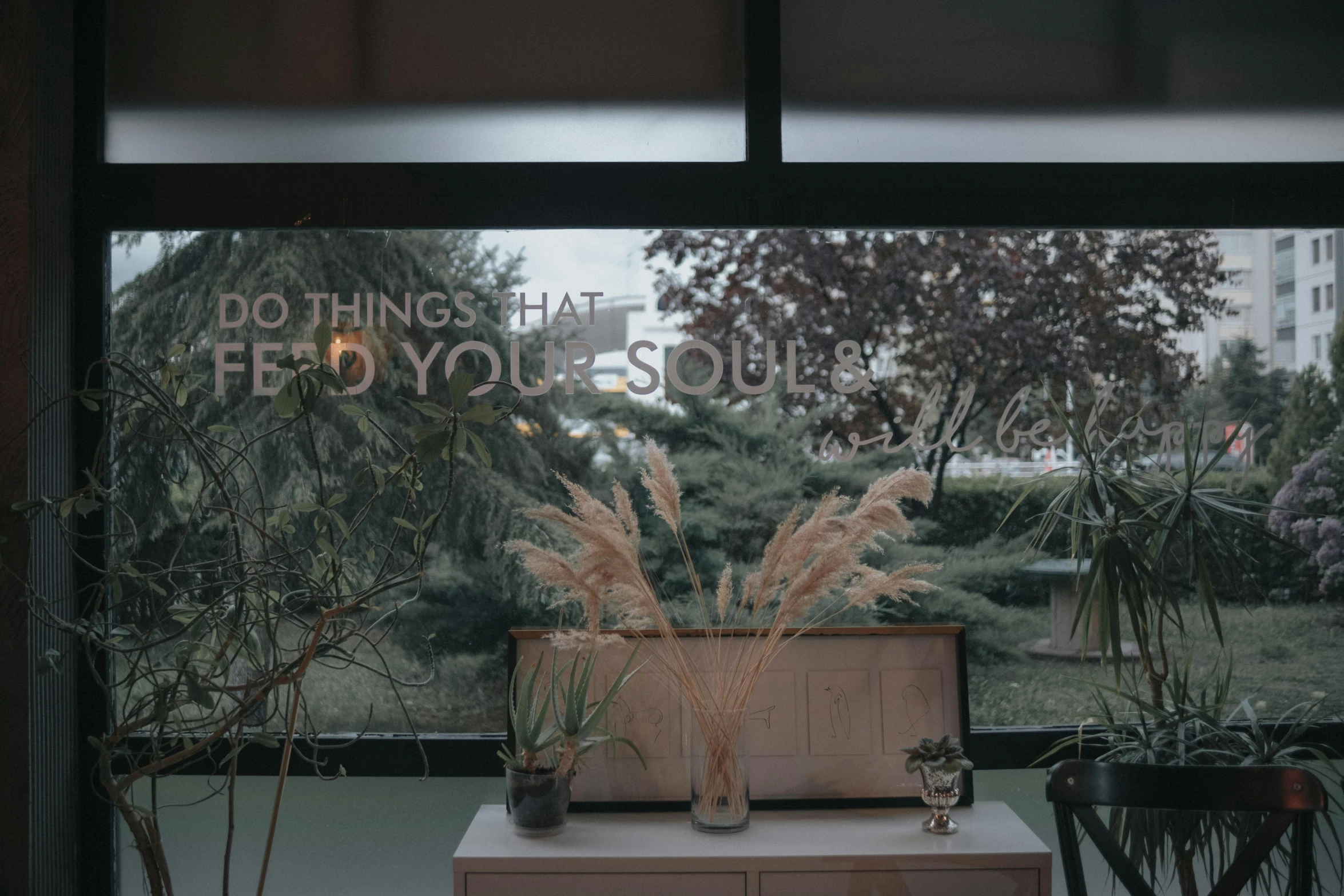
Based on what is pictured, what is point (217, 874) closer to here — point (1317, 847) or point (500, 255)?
point (500, 255)

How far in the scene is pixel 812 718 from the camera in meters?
2.66

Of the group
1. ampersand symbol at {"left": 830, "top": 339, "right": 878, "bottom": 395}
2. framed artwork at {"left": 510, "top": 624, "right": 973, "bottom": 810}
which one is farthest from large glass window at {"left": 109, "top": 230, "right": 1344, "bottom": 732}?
framed artwork at {"left": 510, "top": 624, "right": 973, "bottom": 810}

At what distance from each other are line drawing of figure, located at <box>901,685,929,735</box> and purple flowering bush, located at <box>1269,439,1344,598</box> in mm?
1095

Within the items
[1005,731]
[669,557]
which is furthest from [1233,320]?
[669,557]

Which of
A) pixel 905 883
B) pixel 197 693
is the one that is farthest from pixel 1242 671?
pixel 197 693

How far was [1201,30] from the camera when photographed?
281cm

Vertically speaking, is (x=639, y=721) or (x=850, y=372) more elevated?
(x=850, y=372)

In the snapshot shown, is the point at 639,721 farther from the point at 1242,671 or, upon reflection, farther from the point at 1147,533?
the point at 1242,671

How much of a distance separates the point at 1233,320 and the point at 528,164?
2.02 meters

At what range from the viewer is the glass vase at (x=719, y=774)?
2.45 metres

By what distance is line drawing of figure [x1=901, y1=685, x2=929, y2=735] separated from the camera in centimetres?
266

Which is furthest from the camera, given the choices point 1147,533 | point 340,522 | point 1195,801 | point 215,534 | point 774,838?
point 215,534

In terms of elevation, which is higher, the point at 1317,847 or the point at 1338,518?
the point at 1338,518

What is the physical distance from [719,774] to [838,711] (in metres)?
0.40
